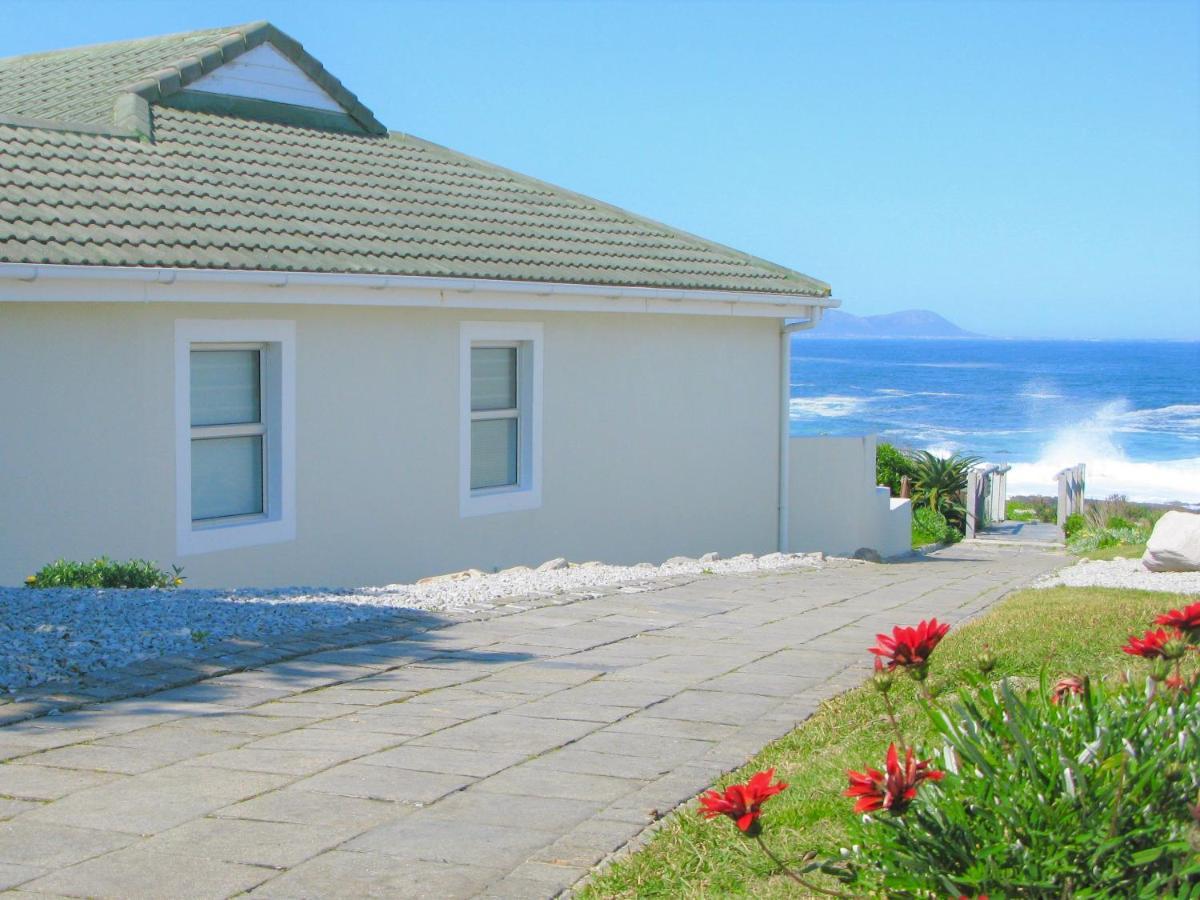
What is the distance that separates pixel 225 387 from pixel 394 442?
67.0 inches

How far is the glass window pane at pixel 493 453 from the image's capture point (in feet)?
43.3

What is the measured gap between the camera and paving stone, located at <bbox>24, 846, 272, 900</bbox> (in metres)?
4.11

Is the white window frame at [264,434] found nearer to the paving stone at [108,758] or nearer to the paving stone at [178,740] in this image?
the paving stone at [178,740]

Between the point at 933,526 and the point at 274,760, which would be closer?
the point at 274,760

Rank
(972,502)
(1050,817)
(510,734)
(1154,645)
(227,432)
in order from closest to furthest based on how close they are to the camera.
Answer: (1050,817), (1154,645), (510,734), (227,432), (972,502)

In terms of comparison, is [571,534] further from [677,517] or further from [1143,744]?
[1143,744]

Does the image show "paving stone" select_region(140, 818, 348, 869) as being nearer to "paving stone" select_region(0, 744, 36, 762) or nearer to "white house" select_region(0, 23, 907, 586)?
"paving stone" select_region(0, 744, 36, 762)

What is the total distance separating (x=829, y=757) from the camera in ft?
18.5

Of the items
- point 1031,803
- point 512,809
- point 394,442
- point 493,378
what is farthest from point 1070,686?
point 493,378

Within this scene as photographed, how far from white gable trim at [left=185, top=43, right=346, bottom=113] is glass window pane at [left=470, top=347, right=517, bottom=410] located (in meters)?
3.96

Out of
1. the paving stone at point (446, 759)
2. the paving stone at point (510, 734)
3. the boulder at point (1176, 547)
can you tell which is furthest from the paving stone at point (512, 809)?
the boulder at point (1176, 547)

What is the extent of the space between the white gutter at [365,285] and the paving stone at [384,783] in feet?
17.2

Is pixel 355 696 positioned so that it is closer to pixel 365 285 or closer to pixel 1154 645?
pixel 1154 645

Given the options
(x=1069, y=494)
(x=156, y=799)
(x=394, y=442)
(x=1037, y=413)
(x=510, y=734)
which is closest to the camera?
(x=156, y=799)
